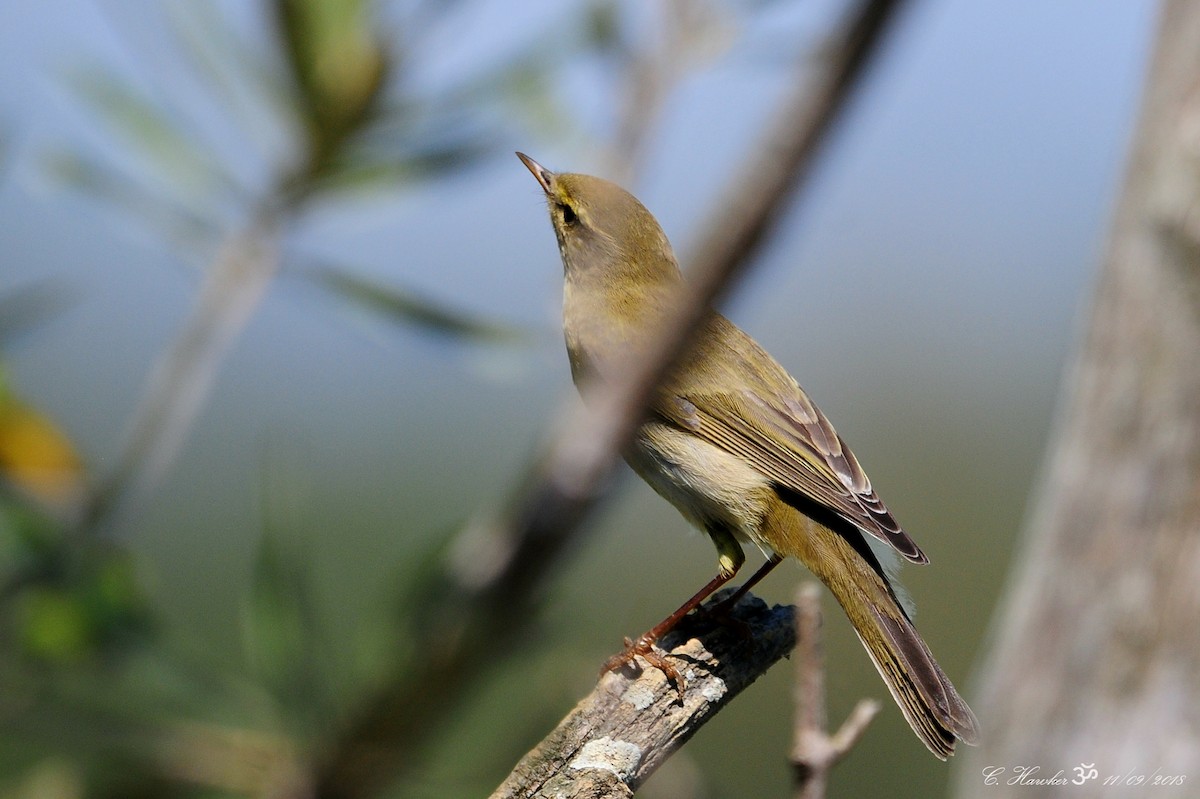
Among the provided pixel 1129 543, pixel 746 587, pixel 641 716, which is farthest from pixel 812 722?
pixel 746 587

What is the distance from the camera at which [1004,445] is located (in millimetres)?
7086

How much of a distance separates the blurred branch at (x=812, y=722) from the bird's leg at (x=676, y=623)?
0.29 metres

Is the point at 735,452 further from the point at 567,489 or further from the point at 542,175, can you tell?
the point at 567,489

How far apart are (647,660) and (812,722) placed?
48 cm

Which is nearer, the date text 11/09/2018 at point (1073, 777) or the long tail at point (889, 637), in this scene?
the date text 11/09/2018 at point (1073, 777)

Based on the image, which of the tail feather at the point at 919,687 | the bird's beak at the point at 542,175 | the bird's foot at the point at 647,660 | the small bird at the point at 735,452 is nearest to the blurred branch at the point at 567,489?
the bird's foot at the point at 647,660

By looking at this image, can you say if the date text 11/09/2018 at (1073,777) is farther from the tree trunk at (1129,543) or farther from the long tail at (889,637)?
the long tail at (889,637)

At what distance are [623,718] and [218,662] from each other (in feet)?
3.42

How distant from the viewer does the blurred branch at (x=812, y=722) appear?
1.39 m

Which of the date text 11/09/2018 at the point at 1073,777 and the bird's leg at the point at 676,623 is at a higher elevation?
the date text 11/09/2018 at the point at 1073,777

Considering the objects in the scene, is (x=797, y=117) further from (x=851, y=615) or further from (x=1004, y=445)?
(x=1004, y=445)

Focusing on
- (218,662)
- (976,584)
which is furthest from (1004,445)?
(218,662)

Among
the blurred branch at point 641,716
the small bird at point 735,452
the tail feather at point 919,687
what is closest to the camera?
the blurred branch at point 641,716

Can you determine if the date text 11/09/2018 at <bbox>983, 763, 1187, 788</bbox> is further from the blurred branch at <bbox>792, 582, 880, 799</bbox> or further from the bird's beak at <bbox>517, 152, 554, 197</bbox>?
the bird's beak at <bbox>517, 152, 554, 197</bbox>
